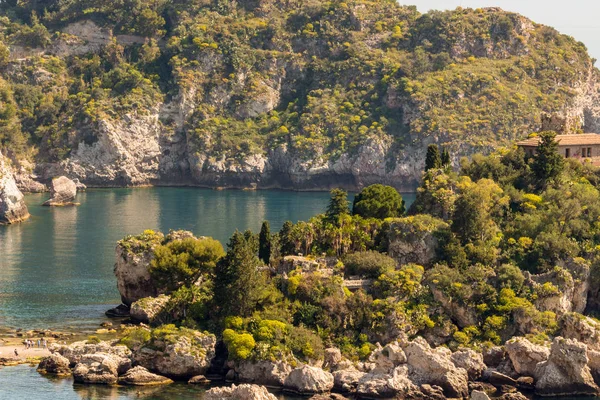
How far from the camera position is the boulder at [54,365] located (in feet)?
324

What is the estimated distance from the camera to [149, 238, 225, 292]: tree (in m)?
112

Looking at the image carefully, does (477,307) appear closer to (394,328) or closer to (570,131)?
(394,328)

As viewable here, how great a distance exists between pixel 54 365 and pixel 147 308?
15361mm

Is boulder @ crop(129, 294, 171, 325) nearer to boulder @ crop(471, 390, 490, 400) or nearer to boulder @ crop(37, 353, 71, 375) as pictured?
boulder @ crop(37, 353, 71, 375)

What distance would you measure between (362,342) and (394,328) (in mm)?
2743

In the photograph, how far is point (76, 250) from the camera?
155000 mm

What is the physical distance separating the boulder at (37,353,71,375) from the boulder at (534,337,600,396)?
1348 inches

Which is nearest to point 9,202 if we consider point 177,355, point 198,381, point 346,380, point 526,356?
point 177,355

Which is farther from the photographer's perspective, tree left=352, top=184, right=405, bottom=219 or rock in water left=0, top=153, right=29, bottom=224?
rock in water left=0, top=153, right=29, bottom=224

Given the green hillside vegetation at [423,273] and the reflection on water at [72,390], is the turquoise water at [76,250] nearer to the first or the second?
the green hillside vegetation at [423,273]

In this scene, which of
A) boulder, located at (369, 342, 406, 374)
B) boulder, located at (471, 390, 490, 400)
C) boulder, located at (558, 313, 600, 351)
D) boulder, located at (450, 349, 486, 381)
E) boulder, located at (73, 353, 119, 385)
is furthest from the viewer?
boulder, located at (558, 313, 600, 351)

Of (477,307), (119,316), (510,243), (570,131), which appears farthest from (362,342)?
(570,131)

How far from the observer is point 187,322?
340ft

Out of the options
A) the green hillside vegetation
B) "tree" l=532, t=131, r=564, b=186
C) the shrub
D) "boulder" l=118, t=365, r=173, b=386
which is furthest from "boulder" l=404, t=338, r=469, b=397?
"tree" l=532, t=131, r=564, b=186
